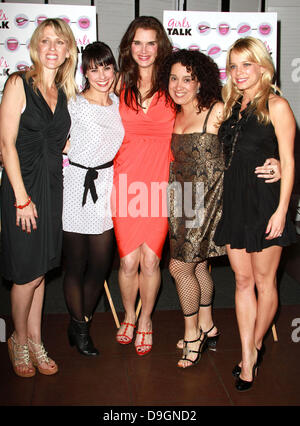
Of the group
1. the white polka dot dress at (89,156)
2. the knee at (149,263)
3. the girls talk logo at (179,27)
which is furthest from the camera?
the girls talk logo at (179,27)

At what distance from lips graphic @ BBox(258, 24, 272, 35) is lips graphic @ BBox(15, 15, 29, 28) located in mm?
1786

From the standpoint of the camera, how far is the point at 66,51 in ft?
7.18

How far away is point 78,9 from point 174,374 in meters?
2.65

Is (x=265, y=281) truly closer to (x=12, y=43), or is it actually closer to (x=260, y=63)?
(x=260, y=63)

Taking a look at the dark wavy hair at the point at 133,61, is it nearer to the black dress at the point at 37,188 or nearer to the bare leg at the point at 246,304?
the black dress at the point at 37,188

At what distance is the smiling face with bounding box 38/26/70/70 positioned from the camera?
2.11m

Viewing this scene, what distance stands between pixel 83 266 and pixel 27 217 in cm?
54

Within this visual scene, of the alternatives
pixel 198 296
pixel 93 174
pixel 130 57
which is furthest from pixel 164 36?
pixel 198 296

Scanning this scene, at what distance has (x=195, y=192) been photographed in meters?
2.29

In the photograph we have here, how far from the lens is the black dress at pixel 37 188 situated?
209 cm

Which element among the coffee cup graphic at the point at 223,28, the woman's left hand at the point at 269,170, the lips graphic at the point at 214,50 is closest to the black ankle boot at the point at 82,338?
the woman's left hand at the point at 269,170
